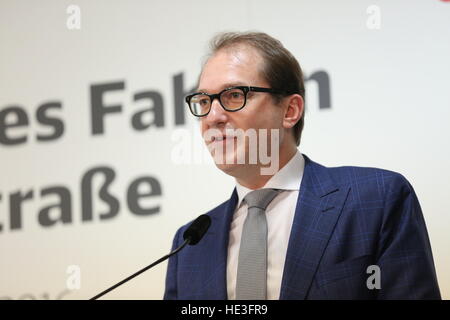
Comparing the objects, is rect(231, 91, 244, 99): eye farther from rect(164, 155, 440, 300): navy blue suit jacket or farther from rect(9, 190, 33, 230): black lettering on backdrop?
rect(9, 190, 33, 230): black lettering on backdrop

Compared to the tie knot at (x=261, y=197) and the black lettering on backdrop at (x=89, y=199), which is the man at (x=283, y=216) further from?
the black lettering on backdrop at (x=89, y=199)

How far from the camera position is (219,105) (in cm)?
197

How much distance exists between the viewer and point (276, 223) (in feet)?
6.38

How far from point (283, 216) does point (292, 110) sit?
1.40 feet

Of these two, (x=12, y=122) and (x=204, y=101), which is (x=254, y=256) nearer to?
(x=204, y=101)

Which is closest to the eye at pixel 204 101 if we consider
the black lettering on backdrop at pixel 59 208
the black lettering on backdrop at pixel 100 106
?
the black lettering on backdrop at pixel 100 106

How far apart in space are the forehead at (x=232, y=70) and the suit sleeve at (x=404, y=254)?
625mm

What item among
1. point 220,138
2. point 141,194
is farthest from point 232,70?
point 141,194

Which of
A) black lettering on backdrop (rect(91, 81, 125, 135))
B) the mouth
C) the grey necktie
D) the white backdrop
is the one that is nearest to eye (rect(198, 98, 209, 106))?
the mouth

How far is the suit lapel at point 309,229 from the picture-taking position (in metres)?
1.73

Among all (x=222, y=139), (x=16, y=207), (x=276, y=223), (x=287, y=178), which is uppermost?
(x=222, y=139)

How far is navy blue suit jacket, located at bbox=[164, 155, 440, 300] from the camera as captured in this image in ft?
5.60

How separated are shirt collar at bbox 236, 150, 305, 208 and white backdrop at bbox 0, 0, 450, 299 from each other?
0.50 metres

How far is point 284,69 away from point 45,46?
1.55 metres
